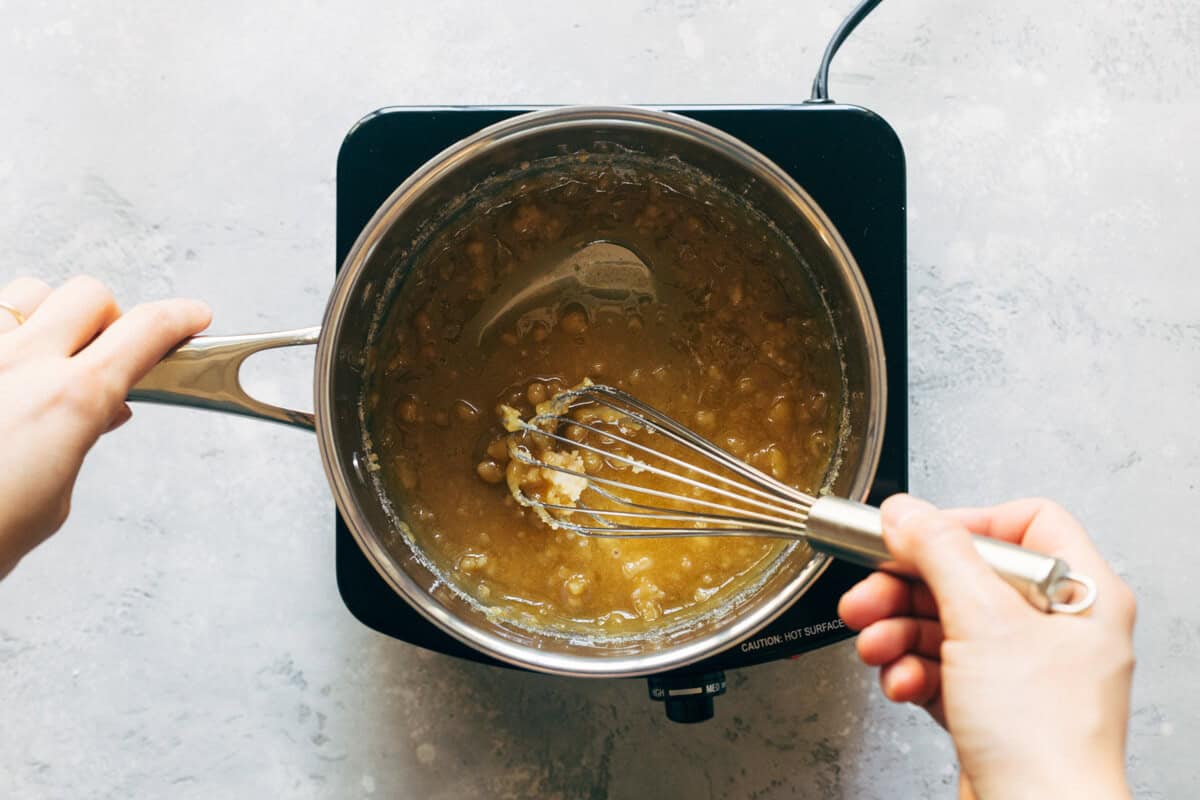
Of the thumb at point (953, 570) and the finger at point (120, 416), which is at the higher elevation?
the finger at point (120, 416)

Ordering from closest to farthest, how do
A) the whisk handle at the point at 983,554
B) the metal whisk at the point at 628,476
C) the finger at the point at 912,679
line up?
the whisk handle at the point at 983,554
the finger at the point at 912,679
the metal whisk at the point at 628,476

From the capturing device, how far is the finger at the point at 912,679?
76 centimetres

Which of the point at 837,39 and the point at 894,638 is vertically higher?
the point at 837,39

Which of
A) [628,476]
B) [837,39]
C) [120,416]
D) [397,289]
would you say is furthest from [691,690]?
[837,39]

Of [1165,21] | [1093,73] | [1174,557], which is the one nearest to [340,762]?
[1174,557]

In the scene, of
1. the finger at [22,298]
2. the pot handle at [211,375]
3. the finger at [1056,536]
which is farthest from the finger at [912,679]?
the finger at [22,298]

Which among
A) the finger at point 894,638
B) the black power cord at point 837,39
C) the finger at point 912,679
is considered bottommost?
the finger at point 912,679

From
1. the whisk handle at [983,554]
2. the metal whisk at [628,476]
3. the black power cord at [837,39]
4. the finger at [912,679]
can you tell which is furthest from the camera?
the black power cord at [837,39]

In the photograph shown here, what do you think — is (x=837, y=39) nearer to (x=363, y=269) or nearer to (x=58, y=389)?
(x=363, y=269)

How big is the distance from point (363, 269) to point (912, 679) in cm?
58

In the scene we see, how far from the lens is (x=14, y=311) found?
0.86m

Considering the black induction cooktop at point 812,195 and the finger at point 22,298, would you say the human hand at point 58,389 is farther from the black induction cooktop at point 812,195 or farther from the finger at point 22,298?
the black induction cooktop at point 812,195

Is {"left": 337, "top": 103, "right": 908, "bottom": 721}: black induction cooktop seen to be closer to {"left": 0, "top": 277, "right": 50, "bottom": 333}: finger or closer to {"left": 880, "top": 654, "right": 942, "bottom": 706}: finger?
{"left": 880, "top": 654, "right": 942, "bottom": 706}: finger

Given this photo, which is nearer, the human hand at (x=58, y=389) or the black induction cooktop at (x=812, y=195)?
the human hand at (x=58, y=389)
